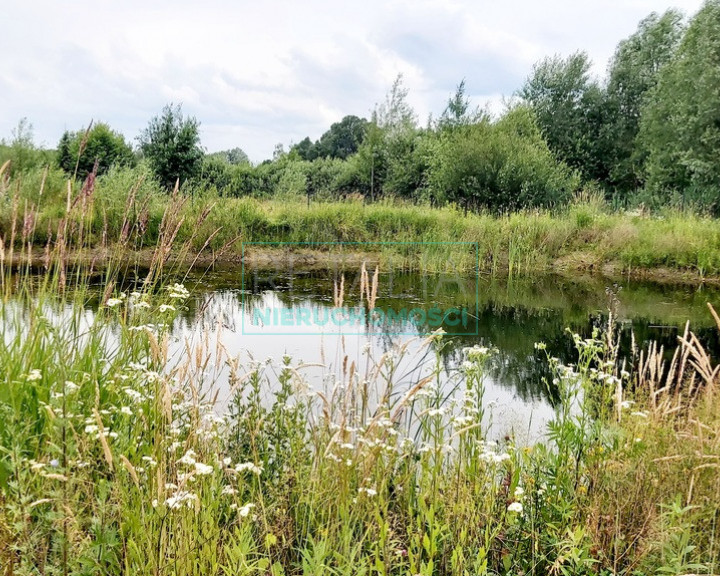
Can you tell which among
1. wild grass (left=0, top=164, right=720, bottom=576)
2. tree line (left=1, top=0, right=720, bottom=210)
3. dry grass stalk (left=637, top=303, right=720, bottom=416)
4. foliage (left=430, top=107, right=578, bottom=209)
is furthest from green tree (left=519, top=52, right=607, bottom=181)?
wild grass (left=0, top=164, right=720, bottom=576)

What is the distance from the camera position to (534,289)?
1146cm

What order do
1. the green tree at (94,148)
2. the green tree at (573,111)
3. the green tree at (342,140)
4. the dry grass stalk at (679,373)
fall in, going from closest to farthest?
the dry grass stalk at (679,373)
the green tree at (94,148)
the green tree at (573,111)
the green tree at (342,140)

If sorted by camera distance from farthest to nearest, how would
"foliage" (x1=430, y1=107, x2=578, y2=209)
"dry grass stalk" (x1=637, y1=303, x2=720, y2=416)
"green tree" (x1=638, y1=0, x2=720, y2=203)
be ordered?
1. "green tree" (x1=638, y1=0, x2=720, y2=203)
2. "foliage" (x1=430, y1=107, x2=578, y2=209)
3. "dry grass stalk" (x1=637, y1=303, x2=720, y2=416)

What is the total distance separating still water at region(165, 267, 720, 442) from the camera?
15.0 feet

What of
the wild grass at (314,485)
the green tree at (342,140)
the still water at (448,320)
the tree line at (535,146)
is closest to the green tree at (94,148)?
the tree line at (535,146)

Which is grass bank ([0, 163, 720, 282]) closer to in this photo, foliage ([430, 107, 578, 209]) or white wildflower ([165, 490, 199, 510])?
foliage ([430, 107, 578, 209])

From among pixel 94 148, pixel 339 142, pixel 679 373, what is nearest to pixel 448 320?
pixel 679 373

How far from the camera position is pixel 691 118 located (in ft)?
68.4

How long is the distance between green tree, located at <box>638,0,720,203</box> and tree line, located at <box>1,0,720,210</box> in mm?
54

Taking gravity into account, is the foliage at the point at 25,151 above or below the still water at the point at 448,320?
above

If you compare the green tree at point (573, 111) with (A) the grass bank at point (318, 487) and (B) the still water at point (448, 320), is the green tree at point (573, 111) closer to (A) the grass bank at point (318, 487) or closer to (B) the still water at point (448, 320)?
(B) the still water at point (448, 320)

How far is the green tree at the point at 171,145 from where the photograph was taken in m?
17.7

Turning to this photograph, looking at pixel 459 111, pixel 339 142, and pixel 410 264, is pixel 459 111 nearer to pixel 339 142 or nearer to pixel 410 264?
pixel 410 264

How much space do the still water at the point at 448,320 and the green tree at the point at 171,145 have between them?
671 cm
